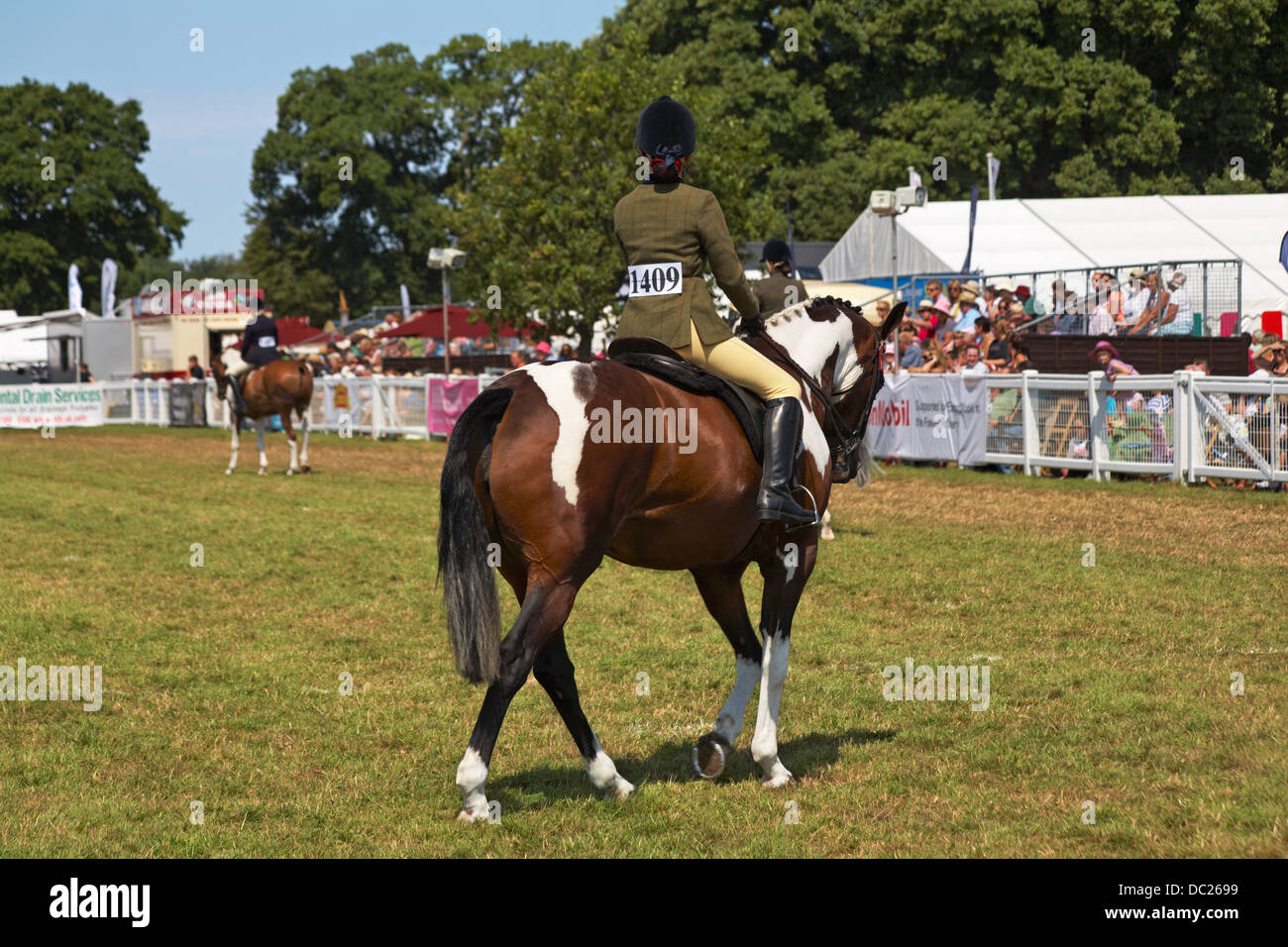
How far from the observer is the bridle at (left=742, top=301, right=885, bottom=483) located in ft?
22.5

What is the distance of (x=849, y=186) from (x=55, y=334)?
34517 mm

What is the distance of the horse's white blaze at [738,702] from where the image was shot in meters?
6.38

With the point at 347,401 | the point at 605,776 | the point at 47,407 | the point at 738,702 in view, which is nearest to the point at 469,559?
the point at 605,776

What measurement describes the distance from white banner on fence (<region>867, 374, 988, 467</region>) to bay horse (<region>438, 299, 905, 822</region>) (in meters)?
14.0

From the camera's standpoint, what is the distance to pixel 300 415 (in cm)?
2466

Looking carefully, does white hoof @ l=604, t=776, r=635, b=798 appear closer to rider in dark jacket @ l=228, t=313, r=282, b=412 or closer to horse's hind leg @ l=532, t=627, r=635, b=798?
horse's hind leg @ l=532, t=627, r=635, b=798

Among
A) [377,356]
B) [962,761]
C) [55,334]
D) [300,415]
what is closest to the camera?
[962,761]

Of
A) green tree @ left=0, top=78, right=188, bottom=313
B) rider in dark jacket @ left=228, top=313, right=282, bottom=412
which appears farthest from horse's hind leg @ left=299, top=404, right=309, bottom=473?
green tree @ left=0, top=78, right=188, bottom=313

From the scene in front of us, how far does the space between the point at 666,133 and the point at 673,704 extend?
10.8ft

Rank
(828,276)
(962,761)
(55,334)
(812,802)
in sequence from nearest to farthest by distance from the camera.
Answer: (812,802) < (962,761) < (828,276) < (55,334)

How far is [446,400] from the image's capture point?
101ft

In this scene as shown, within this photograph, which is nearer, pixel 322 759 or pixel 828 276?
pixel 322 759
